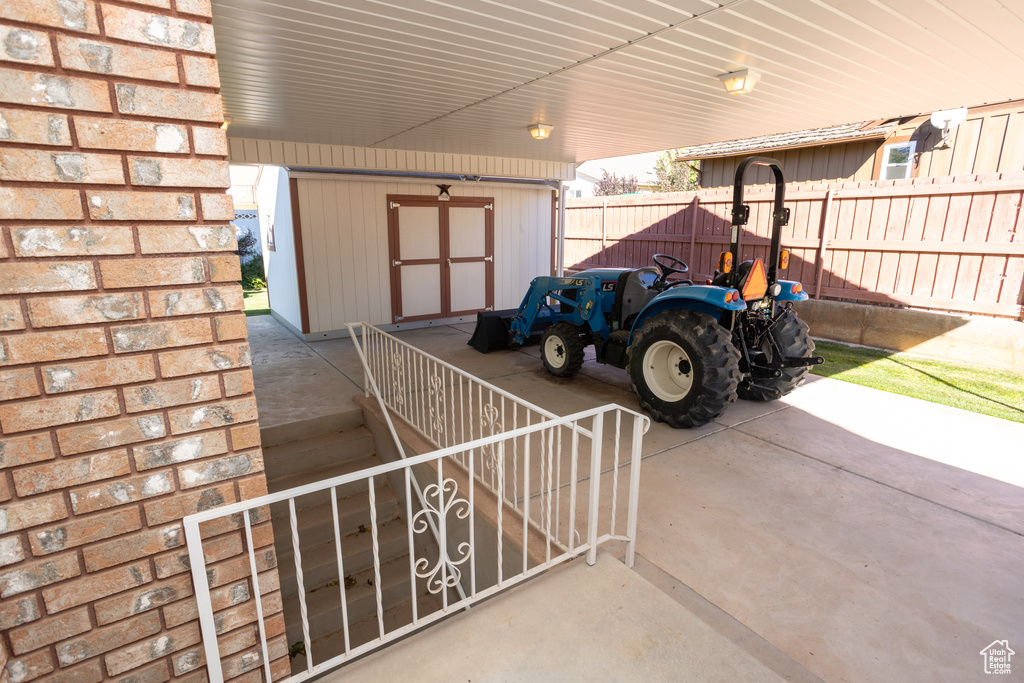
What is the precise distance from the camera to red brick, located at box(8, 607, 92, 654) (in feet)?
4.61

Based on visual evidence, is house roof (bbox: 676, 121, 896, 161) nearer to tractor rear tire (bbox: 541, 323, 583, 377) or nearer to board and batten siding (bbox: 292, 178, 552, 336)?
tractor rear tire (bbox: 541, 323, 583, 377)

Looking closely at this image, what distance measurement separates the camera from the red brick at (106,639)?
1.48m

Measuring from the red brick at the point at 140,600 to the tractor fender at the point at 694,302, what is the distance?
3.47 metres

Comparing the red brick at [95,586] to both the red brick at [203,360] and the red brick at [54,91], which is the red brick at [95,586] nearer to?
the red brick at [203,360]

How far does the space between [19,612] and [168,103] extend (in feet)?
4.61

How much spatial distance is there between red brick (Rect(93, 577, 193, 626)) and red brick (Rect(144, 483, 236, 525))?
0.21 metres

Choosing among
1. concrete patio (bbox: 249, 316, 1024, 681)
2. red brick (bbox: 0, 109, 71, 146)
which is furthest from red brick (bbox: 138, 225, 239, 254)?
concrete patio (bbox: 249, 316, 1024, 681)

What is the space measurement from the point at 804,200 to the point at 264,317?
8.81 m

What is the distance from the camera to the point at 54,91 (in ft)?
4.14

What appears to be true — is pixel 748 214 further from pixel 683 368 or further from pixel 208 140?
pixel 208 140

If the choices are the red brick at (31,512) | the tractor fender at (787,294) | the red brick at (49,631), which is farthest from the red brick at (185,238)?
the tractor fender at (787,294)

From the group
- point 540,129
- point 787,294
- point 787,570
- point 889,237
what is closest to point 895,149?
point 889,237

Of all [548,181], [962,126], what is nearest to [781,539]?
[548,181]

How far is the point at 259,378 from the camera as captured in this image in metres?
5.44
